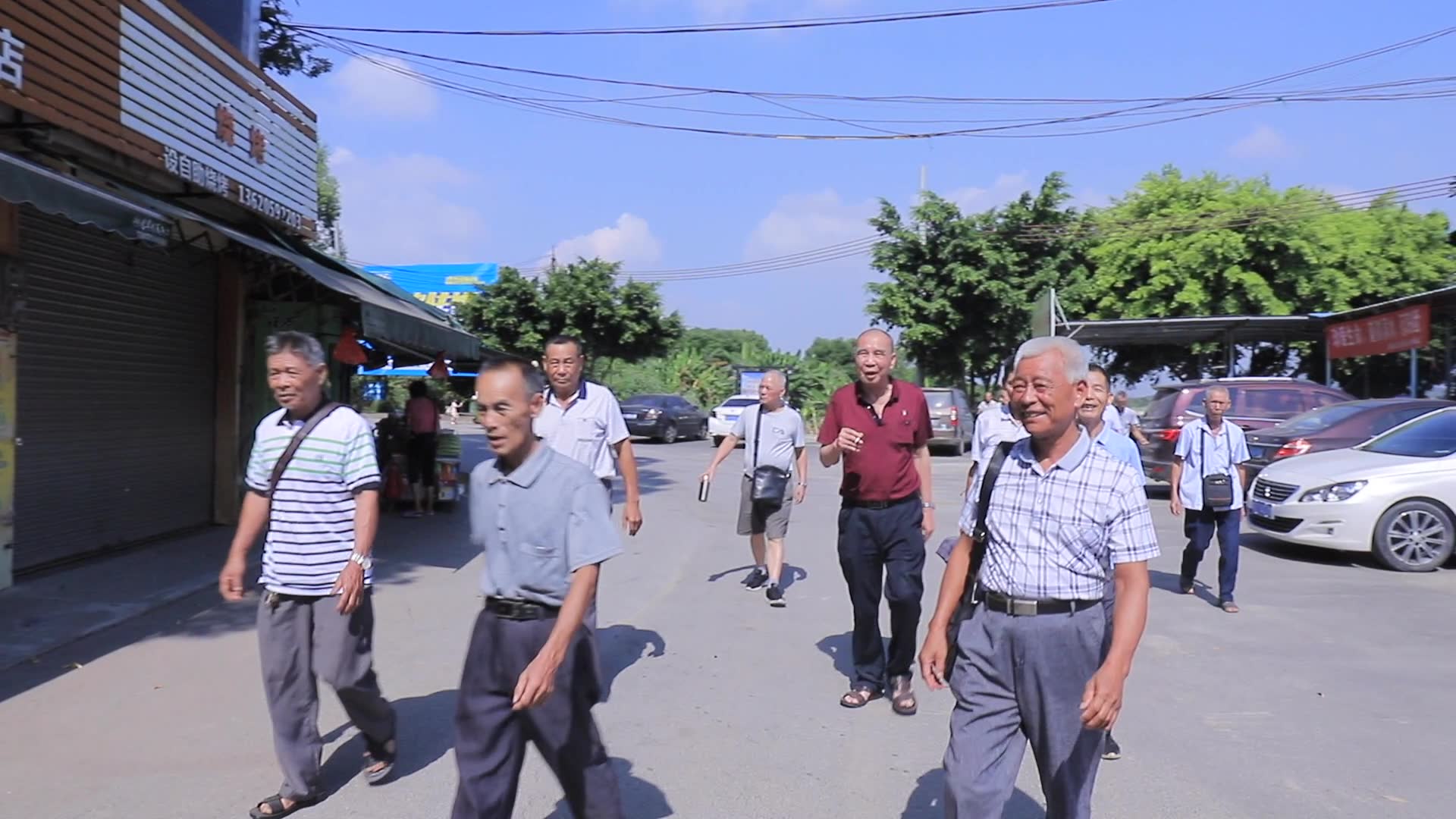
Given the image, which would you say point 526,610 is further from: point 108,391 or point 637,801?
point 108,391

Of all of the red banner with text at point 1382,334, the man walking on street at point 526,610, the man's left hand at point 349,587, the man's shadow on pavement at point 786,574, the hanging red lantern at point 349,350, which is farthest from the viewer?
the red banner with text at point 1382,334

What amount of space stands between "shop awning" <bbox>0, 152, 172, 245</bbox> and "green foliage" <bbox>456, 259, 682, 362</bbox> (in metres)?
22.9

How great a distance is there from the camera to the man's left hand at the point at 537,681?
3102 millimetres

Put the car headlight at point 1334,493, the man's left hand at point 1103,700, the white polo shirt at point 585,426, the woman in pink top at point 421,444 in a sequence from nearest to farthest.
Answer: the man's left hand at point 1103,700 → the white polo shirt at point 585,426 → the car headlight at point 1334,493 → the woman in pink top at point 421,444

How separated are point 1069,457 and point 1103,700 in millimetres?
665

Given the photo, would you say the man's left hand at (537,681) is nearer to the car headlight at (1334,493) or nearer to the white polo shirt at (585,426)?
the white polo shirt at (585,426)

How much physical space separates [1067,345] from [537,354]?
28.7 m

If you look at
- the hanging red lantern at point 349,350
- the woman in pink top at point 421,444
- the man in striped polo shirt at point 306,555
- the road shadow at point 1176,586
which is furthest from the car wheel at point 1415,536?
the hanging red lantern at point 349,350

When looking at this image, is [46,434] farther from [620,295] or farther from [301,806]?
[620,295]

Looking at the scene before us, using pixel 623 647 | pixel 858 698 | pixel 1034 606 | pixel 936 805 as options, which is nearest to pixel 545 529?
pixel 1034 606

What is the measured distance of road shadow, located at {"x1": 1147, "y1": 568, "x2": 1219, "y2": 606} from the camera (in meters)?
8.59

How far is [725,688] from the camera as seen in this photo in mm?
5859

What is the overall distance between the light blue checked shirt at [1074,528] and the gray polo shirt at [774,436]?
5.11 m

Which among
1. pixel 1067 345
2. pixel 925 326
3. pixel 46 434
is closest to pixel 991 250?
pixel 925 326
